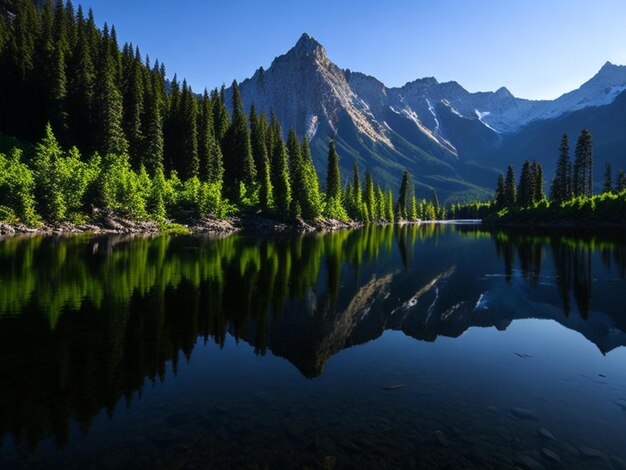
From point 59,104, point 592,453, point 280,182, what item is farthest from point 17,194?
point 592,453

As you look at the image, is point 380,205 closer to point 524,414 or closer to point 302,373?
point 302,373

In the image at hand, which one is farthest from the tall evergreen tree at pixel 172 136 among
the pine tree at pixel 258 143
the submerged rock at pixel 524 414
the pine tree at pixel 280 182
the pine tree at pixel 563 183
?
the pine tree at pixel 563 183

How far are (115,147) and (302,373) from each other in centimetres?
8370

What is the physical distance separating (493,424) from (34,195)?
220 ft

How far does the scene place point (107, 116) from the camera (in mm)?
81375

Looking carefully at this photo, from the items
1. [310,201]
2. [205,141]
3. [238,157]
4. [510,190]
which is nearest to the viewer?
[205,141]

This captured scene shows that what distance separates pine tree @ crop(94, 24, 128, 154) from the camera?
81625 millimetres

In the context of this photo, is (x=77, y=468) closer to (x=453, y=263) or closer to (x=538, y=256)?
(x=453, y=263)

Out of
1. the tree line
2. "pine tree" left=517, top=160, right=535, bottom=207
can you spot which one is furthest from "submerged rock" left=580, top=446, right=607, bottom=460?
"pine tree" left=517, top=160, right=535, bottom=207

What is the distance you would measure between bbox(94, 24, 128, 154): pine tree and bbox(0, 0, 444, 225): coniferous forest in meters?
0.22

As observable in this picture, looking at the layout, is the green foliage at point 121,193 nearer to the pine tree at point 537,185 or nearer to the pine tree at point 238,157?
the pine tree at point 238,157

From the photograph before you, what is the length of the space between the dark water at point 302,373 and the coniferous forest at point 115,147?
42963 millimetres

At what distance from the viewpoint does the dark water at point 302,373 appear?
8.16 meters

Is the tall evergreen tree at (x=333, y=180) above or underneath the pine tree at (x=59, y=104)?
underneath
